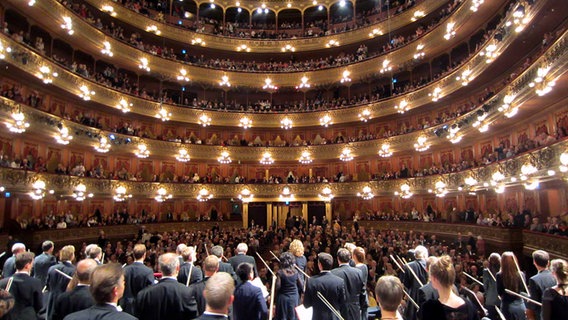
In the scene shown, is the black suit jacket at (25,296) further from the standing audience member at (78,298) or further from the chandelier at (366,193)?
the chandelier at (366,193)

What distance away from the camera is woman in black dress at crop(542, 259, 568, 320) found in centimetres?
437

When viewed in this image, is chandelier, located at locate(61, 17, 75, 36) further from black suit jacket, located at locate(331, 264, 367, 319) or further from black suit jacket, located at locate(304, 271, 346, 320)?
black suit jacket, located at locate(304, 271, 346, 320)

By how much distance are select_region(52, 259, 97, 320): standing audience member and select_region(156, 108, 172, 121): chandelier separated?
1003 inches

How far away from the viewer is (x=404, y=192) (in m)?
28.2

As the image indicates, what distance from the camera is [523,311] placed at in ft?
18.7

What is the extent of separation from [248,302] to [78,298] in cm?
217

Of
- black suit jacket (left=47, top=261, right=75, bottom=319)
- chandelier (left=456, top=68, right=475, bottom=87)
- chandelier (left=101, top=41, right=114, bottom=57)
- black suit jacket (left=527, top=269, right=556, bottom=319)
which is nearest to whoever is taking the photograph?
black suit jacket (left=527, top=269, right=556, bottom=319)

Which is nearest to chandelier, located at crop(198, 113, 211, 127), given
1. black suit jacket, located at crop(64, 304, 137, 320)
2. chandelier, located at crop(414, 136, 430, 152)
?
chandelier, located at crop(414, 136, 430, 152)

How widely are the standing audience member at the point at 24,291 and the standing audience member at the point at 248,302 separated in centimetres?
316

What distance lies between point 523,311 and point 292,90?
106ft

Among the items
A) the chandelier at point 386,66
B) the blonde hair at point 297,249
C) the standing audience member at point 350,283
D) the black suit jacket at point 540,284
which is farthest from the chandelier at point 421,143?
the standing audience member at point 350,283

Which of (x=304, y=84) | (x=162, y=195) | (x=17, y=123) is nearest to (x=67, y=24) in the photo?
(x=17, y=123)

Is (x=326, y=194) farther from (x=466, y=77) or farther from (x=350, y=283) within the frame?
(x=350, y=283)

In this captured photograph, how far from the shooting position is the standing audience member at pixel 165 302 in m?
4.62
